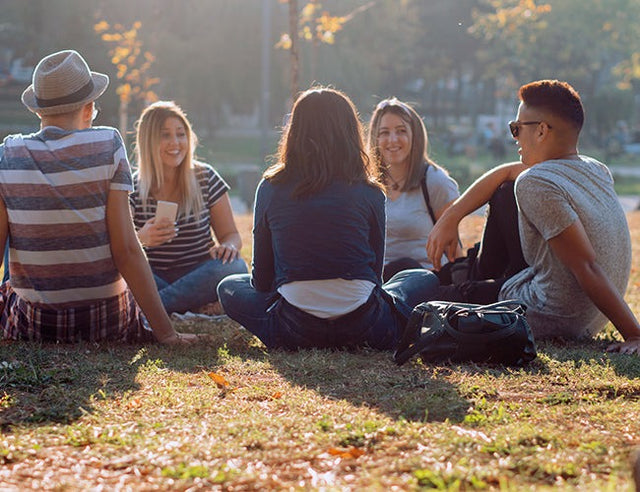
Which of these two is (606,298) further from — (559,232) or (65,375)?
(65,375)

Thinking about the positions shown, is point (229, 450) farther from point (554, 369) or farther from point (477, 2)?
point (477, 2)

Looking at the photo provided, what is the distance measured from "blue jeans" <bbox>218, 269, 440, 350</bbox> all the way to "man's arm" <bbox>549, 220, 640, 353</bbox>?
2.94ft

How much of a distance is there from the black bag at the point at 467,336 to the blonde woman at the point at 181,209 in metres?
2.20

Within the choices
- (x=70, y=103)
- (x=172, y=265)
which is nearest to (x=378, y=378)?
(x=70, y=103)

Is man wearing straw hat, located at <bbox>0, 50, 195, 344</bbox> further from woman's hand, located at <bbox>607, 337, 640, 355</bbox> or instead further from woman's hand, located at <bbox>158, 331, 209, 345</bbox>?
woman's hand, located at <bbox>607, 337, 640, 355</bbox>

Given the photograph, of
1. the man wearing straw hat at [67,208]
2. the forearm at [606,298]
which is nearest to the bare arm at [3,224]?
the man wearing straw hat at [67,208]

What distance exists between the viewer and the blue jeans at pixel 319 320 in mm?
4777

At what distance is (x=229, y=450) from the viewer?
3.07 m

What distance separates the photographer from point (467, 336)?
4.45 metres

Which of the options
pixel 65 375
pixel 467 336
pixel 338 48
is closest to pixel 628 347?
pixel 467 336

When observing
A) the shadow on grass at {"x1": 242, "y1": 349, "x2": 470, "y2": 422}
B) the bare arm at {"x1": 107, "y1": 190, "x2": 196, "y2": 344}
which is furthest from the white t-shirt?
the bare arm at {"x1": 107, "y1": 190, "x2": 196, "y2": 344}

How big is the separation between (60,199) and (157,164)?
66.8 inches

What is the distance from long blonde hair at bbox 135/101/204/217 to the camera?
250 inches

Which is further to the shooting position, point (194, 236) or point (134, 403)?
point (194, 236)
